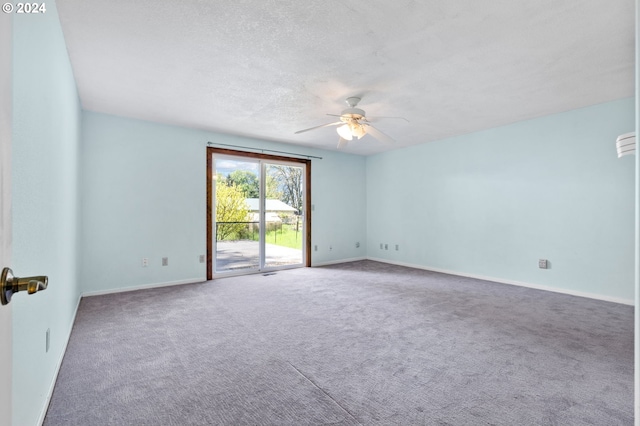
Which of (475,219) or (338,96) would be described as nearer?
(338,96)

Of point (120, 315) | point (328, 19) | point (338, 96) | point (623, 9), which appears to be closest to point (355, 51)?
point (328, 19)

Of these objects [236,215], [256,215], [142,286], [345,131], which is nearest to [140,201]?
[142,286]

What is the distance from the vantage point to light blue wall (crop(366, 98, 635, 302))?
3781mm

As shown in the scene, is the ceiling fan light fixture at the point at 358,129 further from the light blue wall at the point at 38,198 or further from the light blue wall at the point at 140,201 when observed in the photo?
the light blue wall at the point at 38,198

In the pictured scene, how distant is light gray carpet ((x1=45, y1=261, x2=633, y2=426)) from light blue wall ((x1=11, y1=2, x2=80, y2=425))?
0.37 metres

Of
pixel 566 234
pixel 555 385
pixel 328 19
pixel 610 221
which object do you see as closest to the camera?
pixel 555 385

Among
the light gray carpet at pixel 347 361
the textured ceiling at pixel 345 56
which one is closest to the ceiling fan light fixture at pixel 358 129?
the textured ceiling at pixel 345 56

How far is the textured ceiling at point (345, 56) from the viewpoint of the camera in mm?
2074

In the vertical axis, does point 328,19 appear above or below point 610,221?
above

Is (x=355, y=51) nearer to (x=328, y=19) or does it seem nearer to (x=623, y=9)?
(x=328, y=19)

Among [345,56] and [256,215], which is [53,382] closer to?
A: [345,56]

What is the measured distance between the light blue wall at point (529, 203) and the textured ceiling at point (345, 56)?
1.63ft

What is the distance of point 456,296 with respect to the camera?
13.2ft

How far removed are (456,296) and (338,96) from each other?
9.78 feet
